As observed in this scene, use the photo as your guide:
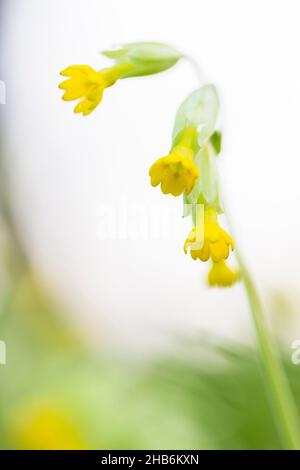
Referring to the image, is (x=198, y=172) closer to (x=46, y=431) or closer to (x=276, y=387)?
(x=276, y=387)

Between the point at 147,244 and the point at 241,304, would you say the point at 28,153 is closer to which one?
the point at 147,244

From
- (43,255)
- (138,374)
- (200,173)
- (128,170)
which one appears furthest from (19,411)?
(128,170)

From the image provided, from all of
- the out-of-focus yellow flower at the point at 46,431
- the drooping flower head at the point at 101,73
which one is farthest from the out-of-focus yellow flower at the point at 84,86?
the out-of-focus yellow flower at the point at 46,431

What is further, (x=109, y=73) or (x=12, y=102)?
(x=12, y=102)

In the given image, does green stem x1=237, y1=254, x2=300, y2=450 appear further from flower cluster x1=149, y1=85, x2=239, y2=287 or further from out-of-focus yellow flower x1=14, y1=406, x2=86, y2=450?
out-of-focus yellow flower x1=14, y1=406, x2=86, y2=450

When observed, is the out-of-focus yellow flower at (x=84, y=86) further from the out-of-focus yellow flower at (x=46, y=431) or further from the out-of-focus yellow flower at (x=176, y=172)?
the out-of-focus yellow flower at (x=46, y=431)

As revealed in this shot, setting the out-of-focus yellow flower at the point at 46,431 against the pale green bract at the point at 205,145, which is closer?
the pale green bract at the point at 205,145
